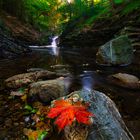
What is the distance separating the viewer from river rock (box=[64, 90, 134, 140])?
3186 millimetres

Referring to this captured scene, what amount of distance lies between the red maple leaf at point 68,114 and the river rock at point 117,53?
879 cm

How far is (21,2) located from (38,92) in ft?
82.0

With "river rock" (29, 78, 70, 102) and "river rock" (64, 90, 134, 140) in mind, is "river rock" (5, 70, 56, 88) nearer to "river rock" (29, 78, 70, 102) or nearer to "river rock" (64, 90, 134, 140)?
"river rock" (29, 78, 70, 102)

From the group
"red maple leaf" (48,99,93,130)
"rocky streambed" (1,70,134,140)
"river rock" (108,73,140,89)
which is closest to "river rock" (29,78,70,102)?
"rocky streambed" (1,70,134,140)

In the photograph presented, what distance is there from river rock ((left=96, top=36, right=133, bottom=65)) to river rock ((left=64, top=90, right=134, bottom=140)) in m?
8.10

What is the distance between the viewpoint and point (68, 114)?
308cm

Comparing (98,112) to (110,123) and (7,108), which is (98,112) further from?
(7,108)

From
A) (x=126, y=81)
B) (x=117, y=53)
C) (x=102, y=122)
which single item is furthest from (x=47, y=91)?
(x=117, y=53)

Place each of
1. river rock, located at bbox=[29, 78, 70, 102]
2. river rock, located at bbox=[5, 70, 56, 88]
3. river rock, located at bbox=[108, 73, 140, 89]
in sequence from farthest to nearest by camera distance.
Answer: river rock, located at bbox=[108, 73, 140, 89]
river rock, located at bbox=[5, 70, 56, 88]
river rock, located at bbox=[29, 78, 70, 102]

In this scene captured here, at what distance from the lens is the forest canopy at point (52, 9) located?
2821 cm

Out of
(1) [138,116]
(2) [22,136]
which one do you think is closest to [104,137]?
(2) [22,136]

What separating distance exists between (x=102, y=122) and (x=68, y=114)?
1.91 feet

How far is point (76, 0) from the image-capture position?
39.4 metres

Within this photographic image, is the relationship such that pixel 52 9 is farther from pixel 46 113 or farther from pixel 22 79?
pixel 46 113
